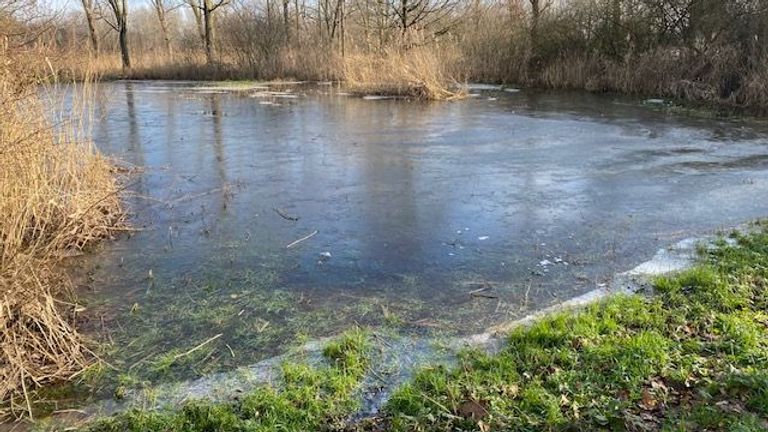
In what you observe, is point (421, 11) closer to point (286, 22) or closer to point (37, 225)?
point (286, 22)

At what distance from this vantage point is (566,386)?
2.67 meters

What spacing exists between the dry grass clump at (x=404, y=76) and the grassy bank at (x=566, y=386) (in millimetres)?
11851

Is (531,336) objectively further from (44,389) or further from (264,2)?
(264,2)

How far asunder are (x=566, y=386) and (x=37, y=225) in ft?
10.2

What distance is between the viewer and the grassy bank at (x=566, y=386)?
2.48 m

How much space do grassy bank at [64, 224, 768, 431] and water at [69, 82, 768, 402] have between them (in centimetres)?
41

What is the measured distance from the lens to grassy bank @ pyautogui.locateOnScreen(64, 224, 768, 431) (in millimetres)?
2484

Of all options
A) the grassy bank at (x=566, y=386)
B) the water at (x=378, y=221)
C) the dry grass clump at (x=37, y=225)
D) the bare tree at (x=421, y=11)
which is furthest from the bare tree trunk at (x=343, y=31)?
the grassy bank at (x=566, y=386)

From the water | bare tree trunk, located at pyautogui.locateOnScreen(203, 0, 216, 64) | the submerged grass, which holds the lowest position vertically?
the submerged grass

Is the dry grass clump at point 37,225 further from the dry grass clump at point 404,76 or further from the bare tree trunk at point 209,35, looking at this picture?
the bare tree trunk at point 209,35

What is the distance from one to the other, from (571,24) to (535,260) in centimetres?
1437

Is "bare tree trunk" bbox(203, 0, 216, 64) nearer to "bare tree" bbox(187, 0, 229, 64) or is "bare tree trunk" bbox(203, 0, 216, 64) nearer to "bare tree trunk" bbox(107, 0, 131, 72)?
"bare tree" bbox(187, 0, 229, 64)

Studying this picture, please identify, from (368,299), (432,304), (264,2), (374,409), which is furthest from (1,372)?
(264,2)

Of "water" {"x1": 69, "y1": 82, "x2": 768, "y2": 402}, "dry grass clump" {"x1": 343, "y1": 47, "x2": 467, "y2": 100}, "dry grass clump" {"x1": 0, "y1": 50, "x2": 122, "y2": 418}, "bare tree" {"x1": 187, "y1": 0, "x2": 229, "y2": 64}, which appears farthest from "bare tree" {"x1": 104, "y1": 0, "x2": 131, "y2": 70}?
"dry grass clump" {"x1": 0, "y1": 50, "x2": 122, "y2": 418}
